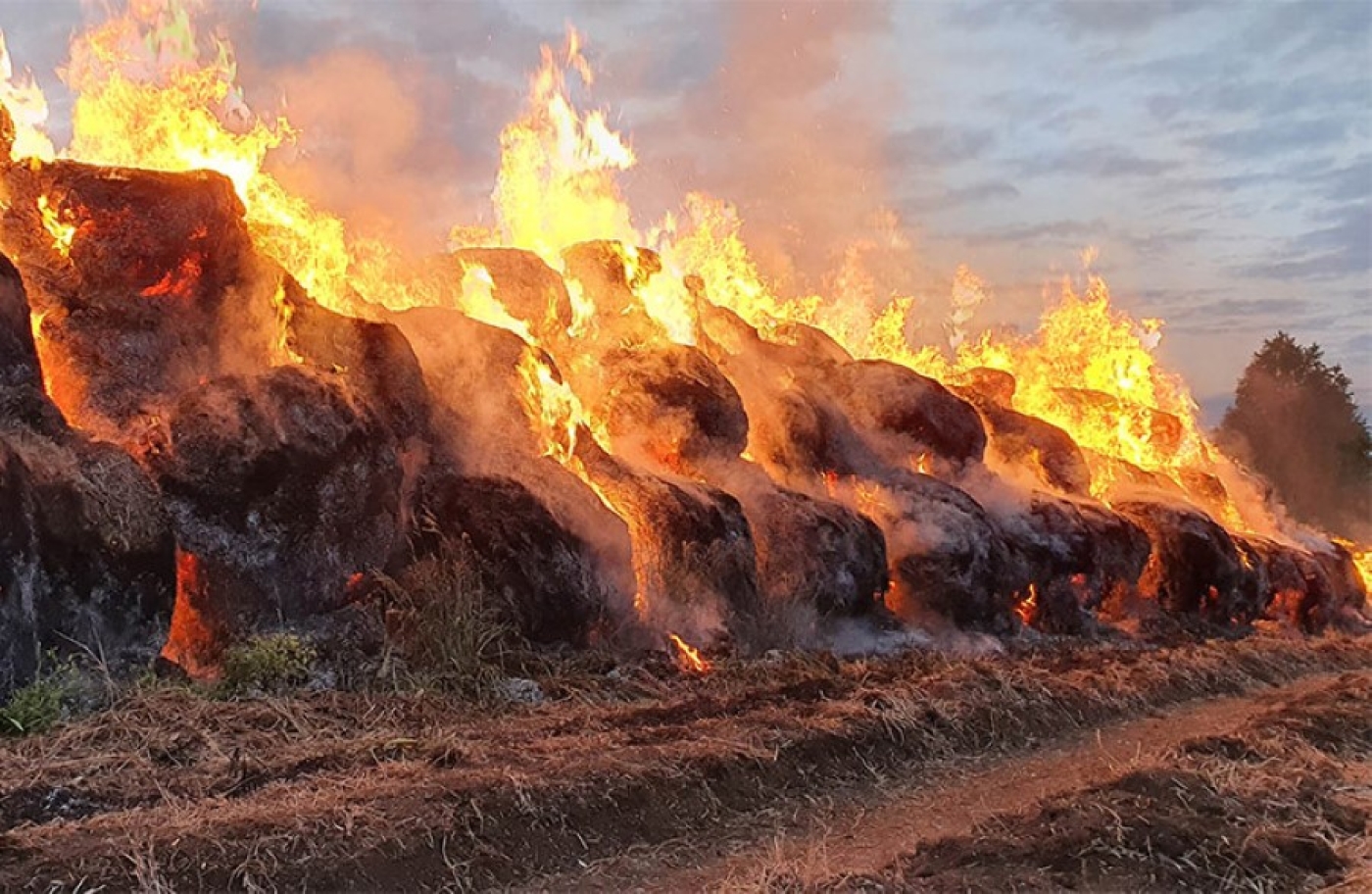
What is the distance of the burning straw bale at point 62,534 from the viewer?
11141 mm

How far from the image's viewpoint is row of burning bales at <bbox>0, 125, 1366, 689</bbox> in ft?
41.7

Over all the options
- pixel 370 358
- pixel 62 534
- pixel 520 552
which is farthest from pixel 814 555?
pixel 62 534

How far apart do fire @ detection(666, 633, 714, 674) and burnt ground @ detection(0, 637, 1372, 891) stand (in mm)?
305

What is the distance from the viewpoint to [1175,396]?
41.8 metres

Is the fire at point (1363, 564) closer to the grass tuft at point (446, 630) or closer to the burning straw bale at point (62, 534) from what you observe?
the grass tuft at point (446, 630)

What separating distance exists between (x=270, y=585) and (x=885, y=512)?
504 inches

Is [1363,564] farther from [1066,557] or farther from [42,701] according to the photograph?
[42,701]

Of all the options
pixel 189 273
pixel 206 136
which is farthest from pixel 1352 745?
pixel 206 136

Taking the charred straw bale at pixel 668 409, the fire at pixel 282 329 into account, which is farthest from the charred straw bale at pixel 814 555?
the fire at pixel 282 329

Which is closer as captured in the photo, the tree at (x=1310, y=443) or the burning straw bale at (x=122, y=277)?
the burning straw bale at (x=122, y=277)

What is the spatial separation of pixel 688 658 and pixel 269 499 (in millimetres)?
5664

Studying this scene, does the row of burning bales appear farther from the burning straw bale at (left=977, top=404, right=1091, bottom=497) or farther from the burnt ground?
the burning straw bale at (left=977, top=404, right=1091, bottom=497)

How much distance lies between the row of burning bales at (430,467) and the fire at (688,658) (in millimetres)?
244

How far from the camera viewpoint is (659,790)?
9844mm
